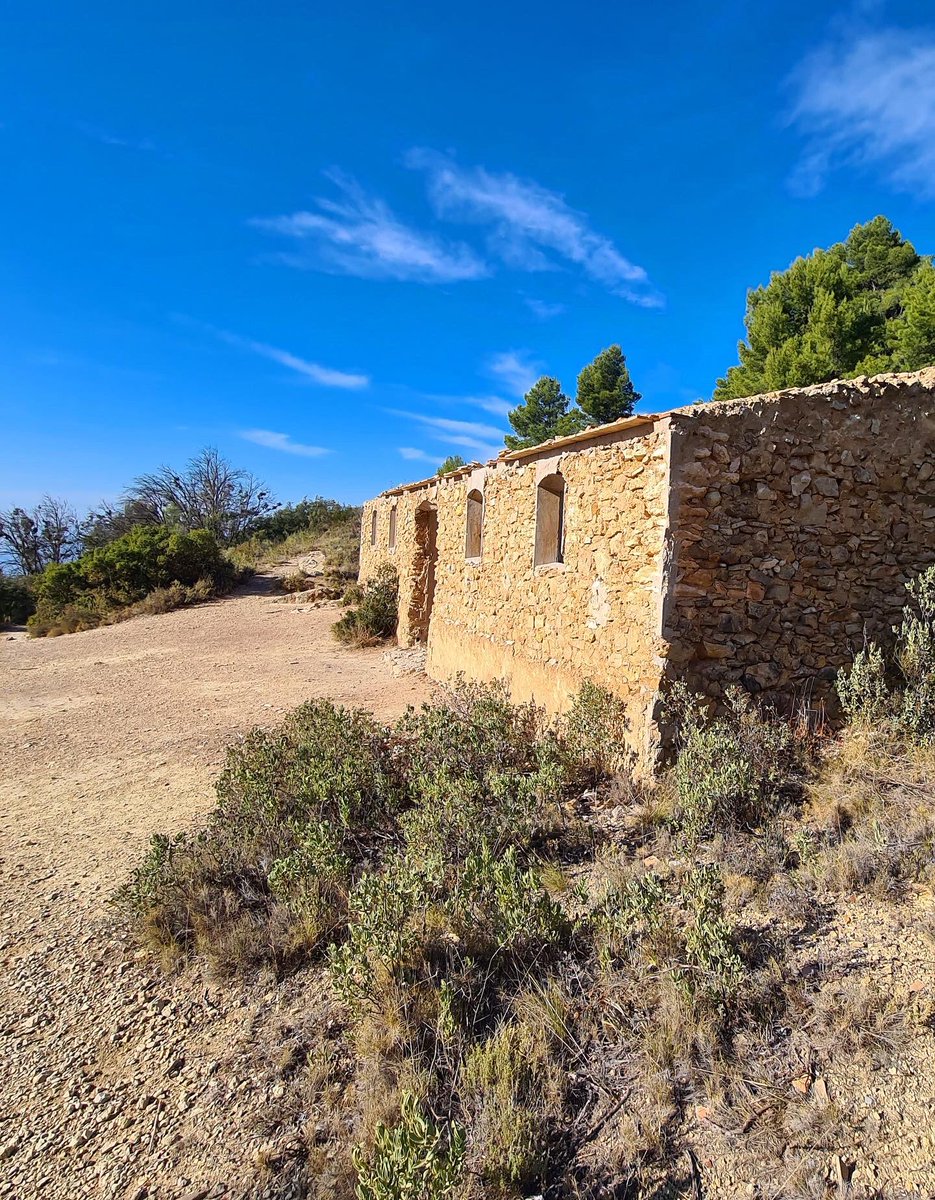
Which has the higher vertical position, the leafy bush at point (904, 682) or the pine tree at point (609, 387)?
the pine tree at point (609, 387)

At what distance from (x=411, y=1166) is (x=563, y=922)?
153 cm

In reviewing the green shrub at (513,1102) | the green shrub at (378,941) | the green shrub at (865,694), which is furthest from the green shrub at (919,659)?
the green shrub at (378,941)

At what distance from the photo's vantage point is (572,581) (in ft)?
21.2

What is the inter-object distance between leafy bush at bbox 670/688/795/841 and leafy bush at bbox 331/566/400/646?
9.37 metres

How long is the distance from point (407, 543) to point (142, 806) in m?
8.36

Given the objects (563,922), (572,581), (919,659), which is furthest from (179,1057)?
(919,659)

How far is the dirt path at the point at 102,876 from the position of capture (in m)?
2.79

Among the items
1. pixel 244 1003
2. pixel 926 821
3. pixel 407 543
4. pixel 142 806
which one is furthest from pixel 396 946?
pixel 407 543

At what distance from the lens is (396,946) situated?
328 centimetres

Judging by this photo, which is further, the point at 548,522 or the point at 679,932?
the point at 548,522

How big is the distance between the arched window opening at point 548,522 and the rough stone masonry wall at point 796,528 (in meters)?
2.10

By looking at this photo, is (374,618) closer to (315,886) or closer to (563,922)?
(315,886)

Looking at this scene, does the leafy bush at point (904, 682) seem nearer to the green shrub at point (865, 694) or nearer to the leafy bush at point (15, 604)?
the green shrub at point (865, 694)

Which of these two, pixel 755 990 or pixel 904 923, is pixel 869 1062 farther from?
pixel 904 923
